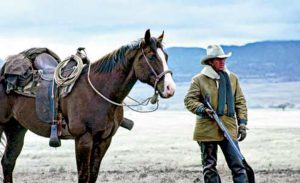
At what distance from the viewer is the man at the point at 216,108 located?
31.6 ft

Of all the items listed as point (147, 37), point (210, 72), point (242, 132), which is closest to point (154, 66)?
point (147, 37)

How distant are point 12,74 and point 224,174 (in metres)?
4.46

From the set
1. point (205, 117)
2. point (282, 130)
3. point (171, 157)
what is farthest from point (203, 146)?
point (282, 130)

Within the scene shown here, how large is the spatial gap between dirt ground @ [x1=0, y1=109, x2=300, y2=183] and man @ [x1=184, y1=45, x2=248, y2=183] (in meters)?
2.96

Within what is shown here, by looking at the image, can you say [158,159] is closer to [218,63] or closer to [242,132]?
[242,132]

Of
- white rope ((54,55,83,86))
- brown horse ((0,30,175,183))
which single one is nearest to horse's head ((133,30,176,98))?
brown horse ((0,30,175,183))

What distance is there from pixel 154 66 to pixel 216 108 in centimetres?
100

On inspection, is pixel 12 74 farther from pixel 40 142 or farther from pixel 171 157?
pixel 40 142

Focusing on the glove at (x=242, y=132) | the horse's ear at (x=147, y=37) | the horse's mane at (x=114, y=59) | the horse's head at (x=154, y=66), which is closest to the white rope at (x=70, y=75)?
the horse's mane at (x=114, y=59)

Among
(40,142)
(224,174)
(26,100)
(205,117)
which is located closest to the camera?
(205,117)

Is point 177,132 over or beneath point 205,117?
beneath

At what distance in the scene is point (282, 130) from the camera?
2628 centimetres

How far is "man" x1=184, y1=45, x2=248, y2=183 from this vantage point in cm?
962

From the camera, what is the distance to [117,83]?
32.0ft
